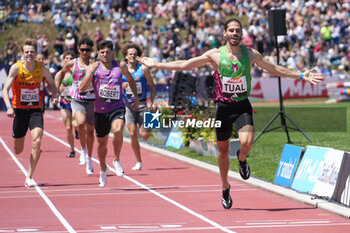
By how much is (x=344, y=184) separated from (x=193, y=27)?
3413cm

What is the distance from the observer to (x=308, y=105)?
35.7m

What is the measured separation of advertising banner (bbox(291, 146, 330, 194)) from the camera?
35.9ft

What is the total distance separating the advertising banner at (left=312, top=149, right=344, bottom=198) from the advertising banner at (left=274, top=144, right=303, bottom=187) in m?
0.91

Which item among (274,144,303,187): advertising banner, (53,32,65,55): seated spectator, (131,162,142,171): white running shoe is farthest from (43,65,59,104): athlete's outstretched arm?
(53,32,65,55): seated spectator

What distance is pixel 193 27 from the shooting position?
4356 centimetres

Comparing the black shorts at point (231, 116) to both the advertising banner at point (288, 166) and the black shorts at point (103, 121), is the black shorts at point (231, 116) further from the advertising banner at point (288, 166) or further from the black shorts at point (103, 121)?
the black shorts at point (103, 121)

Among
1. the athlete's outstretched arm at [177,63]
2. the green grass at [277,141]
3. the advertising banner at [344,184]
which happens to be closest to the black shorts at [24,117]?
the athlete's outstretched arm at [177,63]

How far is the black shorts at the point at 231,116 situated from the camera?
1021cm

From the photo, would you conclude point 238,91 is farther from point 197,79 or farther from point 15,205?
point 197,79

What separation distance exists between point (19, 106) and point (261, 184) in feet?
13.8

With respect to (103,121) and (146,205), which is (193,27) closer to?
(103,121)

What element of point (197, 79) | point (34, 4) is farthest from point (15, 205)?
point (34, 4)

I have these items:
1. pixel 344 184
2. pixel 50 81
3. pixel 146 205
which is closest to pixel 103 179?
pixel 50 81

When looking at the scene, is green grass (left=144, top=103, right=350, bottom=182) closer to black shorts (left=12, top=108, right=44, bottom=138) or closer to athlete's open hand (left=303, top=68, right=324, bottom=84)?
→ athlete's open hand (left=303, top=68, right=324, bottom=84)
